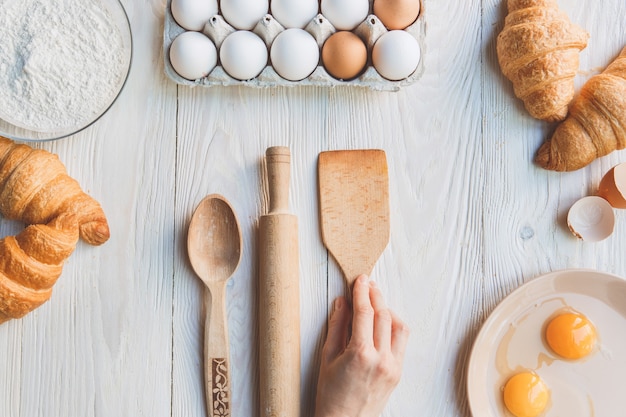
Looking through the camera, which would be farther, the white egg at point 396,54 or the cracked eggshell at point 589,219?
the cracked eggshell at point 589,219

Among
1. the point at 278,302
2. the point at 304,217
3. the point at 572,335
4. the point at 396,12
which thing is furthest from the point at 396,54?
the point at 572,335

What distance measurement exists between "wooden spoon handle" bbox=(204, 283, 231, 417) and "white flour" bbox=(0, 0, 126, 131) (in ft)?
1.27

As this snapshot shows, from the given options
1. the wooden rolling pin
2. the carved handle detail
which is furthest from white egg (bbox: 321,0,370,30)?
the carved handle detail

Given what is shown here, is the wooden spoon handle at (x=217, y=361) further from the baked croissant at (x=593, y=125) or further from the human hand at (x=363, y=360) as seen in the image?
the baked croissant at (x=593, y=125)

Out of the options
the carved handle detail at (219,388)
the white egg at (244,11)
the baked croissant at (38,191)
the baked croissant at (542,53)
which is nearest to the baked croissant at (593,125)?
the baked croissant at (542,53)

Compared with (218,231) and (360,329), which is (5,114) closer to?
(218,231)

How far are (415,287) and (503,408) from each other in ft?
0.87

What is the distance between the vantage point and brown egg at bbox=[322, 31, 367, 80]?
0.88 meters

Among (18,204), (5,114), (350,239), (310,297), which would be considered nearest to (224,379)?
(310,297)

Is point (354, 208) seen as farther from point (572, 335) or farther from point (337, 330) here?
point (572, 335)

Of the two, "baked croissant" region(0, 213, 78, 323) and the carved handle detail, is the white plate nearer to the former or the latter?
the carved handle detail

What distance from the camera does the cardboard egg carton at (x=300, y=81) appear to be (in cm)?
90

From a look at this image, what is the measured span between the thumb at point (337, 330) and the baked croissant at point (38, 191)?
424 mm

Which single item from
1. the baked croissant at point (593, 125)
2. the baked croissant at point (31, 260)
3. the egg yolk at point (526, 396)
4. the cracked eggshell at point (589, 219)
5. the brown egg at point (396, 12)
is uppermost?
the brown egg at point (396, 12)
